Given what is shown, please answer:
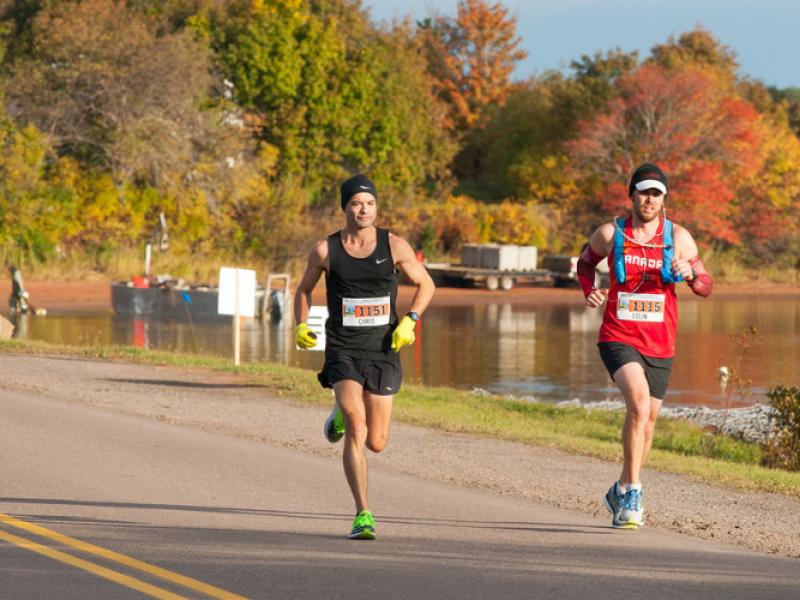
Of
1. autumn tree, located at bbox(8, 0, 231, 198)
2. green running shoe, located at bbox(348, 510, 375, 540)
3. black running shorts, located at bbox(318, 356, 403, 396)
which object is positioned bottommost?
green running shoe, located at bbox(348, 510, 375, 540)

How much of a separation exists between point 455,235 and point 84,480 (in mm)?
50853

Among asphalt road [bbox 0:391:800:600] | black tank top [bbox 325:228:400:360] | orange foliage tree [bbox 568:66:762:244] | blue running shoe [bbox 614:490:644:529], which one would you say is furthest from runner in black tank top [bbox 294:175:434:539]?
orange foliage tree [bbox 568:66:762:244]

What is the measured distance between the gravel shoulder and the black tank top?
222cm

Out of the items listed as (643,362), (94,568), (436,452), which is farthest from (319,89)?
(94,568)

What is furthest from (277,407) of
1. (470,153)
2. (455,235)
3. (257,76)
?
(470,153)

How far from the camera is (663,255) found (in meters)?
7.70

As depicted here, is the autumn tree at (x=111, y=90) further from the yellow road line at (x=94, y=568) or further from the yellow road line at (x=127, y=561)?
the yellow road line at (x=94, y=568)

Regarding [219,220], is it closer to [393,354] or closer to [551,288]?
[551,288]

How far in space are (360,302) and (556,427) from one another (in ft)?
25.7

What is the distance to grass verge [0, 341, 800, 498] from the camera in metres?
11.0

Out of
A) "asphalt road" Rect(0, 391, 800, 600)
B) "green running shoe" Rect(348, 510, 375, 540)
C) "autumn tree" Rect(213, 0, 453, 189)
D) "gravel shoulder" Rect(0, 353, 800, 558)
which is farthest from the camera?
"autumn tree" Rect(213, 0, 453, 189)

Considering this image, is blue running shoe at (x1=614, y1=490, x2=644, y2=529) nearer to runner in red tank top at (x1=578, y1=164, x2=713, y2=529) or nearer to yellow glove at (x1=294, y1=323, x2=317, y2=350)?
runner in red tank top at (x1=578, y1=164, x2=713, y2=529)

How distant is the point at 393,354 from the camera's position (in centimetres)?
755

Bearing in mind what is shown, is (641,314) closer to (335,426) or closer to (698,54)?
(335,426)
